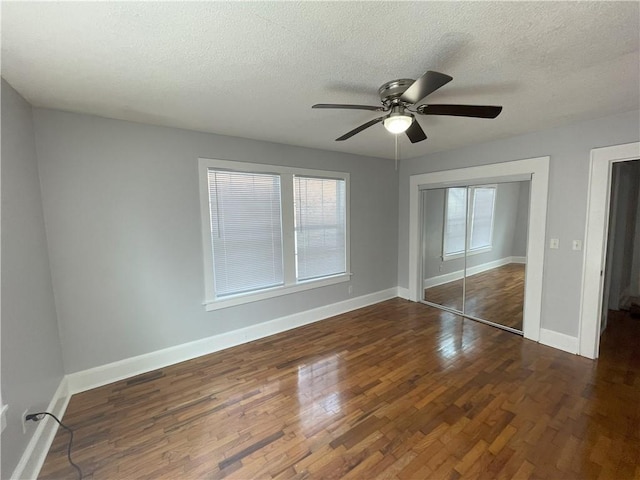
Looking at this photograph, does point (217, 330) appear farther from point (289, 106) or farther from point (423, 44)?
point (423, 44)

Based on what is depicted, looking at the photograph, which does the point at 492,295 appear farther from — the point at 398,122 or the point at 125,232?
the point at 125,232

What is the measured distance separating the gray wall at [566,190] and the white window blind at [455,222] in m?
1.02

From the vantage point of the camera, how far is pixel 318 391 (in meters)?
2.34

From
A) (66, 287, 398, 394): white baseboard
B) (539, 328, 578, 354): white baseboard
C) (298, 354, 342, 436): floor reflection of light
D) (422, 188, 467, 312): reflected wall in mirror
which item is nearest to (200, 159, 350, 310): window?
(66, 287, 398, 394): white baseboard

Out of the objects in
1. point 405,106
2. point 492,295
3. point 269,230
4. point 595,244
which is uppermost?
point 405,106

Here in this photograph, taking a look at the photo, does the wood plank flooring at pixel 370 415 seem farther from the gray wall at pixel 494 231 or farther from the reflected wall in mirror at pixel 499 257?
the gray wall at pixel 494 231

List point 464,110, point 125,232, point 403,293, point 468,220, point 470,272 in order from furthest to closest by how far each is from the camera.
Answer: point 403,293 → point 470,272 → point 468,220 → point 125,232 → point 464,110

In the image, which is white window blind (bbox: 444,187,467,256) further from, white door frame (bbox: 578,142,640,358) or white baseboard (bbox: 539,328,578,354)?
white baseboard (bbox: 539,328,578,354)

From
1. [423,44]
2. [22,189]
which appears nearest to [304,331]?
[22,189]

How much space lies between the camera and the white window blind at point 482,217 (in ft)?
12.8

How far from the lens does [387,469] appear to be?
63.5 inches

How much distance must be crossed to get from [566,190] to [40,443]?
4974mm

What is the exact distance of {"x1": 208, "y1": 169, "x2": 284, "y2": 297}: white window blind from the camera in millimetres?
2986

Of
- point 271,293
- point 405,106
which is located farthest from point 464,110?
point 271,293
